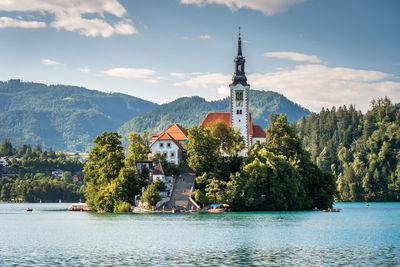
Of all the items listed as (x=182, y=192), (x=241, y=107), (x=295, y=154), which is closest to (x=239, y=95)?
(x=241, y=107)

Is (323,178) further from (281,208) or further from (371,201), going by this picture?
(371,201)

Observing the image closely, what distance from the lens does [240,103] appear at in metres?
127

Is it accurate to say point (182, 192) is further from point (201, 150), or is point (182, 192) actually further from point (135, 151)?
point (135, 151)

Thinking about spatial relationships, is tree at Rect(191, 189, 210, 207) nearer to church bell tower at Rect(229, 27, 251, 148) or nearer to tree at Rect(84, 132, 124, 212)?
tree at Rect(84, 132, 124, 212)

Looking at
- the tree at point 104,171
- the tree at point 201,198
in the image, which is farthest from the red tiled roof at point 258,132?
the tree at point 104,171

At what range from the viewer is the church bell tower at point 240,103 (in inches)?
4953

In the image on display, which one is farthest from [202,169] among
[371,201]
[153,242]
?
[371,201]

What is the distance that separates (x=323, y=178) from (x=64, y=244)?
74984mm

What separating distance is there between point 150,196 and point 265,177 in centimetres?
2189

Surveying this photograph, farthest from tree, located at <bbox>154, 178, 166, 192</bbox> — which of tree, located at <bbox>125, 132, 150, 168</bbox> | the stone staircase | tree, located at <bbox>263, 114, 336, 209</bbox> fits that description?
tree, located at <bbox>263, 114, 336, 209</bbox>

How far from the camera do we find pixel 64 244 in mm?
57938

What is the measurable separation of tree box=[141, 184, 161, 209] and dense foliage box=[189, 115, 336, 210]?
735 cm

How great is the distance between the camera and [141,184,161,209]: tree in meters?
106

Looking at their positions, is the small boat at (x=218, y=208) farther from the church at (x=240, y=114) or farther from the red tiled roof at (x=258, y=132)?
the red tiled roof at (x=258, y=132)
